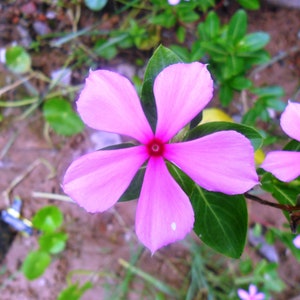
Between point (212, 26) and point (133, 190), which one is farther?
point (212, 26)

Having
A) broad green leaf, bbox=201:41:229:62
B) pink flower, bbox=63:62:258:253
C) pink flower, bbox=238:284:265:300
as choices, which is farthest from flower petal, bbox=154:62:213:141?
pink flower, bbox=238:284:265:300

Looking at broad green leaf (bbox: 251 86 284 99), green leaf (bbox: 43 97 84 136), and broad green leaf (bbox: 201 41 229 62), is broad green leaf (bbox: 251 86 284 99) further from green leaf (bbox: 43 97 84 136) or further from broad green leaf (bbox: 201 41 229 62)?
green leaf (bbox: 43 97 84 136)

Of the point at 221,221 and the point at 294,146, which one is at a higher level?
the point at 294,146

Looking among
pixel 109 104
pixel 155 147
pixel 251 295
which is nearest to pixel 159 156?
pixel 155 147

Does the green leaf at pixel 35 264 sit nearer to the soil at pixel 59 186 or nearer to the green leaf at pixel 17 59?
the soil at pixel 59 186

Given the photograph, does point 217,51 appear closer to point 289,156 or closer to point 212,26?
point 212,26

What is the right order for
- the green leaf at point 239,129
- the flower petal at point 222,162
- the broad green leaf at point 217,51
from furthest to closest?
the broad green leaf at point 217,51
the green leaf at point 239,129
the flower petal at point 222,162

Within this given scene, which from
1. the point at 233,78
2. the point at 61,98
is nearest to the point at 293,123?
the point at 233,78

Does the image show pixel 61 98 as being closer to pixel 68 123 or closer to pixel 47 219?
pixel 68 123

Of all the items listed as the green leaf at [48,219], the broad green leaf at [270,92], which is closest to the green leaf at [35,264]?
the green leaf at [48,219]
